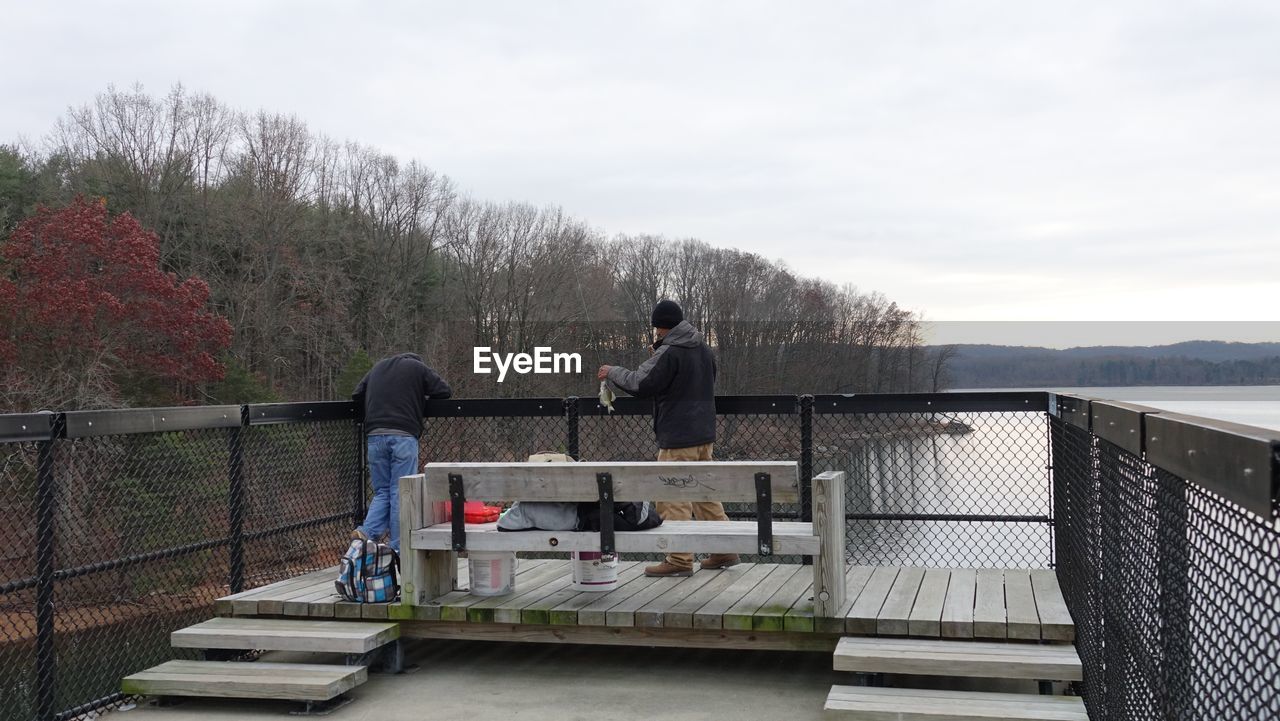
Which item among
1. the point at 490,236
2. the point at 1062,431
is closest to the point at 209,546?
the point at 1062,431

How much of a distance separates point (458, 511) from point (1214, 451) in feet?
14.1

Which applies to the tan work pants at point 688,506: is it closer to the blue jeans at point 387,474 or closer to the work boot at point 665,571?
the work boot at point 665,571

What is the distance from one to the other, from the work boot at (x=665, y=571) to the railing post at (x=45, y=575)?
10.8ft

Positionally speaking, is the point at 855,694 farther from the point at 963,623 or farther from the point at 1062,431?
the point at 1062,431

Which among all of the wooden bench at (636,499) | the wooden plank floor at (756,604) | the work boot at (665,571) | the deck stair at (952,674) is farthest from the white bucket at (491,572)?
the deck stair at (952,674)

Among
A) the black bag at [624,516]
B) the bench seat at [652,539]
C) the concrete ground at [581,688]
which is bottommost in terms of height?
the concrete ground at [581,688]

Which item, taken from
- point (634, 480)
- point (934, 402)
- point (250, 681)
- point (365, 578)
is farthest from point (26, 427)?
point (934, 402)

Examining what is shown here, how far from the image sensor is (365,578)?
6.15 meters

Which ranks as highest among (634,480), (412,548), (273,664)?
(634,480)

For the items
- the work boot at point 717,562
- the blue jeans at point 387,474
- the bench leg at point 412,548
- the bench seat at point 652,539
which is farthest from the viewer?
the blue jeans at point 387,474

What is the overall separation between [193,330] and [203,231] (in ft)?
33.3

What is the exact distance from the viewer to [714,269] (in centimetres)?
9306

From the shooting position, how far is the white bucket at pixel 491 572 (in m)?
6.28

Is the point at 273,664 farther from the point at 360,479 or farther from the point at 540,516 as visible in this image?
the point at 360,479
